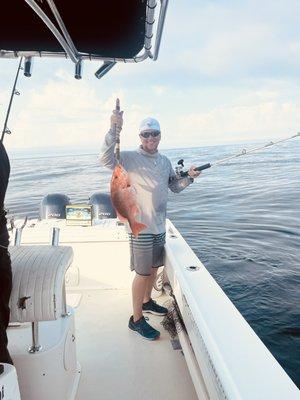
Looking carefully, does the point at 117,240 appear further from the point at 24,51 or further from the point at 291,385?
the point at 291,385

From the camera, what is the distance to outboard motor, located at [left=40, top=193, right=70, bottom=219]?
18.0 ft

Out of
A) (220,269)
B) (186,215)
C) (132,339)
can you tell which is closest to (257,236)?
(220,269)

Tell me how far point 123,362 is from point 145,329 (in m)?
0.37

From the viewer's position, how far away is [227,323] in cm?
194

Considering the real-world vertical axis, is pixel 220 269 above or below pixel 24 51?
below

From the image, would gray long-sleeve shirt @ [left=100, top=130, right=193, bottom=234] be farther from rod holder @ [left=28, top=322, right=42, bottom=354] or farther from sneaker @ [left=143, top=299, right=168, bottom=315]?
rod holder @ [left=28, top=322, right=42, bottom=354]

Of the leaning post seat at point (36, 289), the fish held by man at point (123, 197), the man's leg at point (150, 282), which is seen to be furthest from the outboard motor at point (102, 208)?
the leaning post seat at point (36, 289)

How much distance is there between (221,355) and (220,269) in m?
4.37

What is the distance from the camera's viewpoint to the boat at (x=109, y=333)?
1.58 meters

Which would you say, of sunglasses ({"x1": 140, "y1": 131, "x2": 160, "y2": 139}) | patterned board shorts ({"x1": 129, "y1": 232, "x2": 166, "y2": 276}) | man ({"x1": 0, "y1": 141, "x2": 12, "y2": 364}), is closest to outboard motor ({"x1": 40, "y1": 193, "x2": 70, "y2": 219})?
patterned board shorts ({"x1": 129, "y1": 232, "x2": 166, "y2": 276})

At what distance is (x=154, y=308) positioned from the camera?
3.40 m

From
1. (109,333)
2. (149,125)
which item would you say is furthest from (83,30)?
(109,333)

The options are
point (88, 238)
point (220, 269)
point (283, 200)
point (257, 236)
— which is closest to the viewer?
point (88, 238)

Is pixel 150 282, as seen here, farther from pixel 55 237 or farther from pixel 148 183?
pixel 55 237
